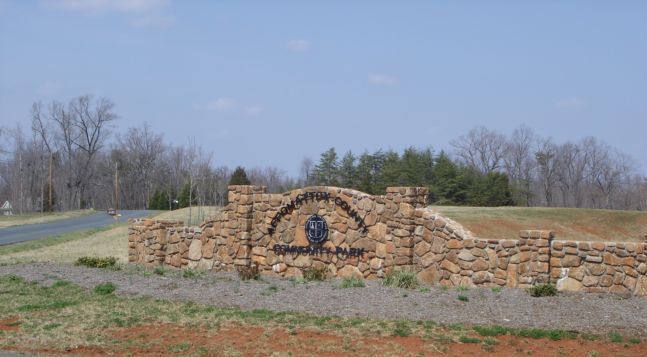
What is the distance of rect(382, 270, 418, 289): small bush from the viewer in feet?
45.9

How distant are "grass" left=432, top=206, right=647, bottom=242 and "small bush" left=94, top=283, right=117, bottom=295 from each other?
19.1m

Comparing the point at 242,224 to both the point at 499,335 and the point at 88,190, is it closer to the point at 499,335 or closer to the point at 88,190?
the point at 499,335

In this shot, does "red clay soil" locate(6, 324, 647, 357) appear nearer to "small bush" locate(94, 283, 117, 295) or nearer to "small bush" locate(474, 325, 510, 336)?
"small bush" locate(474, 325, 510, 336)

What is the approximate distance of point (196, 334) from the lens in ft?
34.1

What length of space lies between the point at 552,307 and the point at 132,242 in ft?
40.0

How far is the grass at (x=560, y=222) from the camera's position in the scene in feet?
104

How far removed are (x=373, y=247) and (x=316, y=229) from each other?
1.49 meters

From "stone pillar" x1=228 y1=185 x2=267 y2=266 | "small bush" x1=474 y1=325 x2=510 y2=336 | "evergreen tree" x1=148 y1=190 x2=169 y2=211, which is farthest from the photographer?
"evergreen tree" x1=148 y1=190 x2=169 y2=211

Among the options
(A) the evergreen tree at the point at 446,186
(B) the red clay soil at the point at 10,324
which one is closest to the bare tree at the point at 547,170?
(A) the evergreen tree at the point at 446,186

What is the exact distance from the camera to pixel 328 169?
4981 centimetres

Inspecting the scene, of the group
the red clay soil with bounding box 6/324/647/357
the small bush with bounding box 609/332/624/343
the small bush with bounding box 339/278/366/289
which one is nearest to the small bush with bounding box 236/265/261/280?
the small bush with bounding box 339/278/366/289

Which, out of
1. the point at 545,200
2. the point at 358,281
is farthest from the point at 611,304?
the point at 545,200

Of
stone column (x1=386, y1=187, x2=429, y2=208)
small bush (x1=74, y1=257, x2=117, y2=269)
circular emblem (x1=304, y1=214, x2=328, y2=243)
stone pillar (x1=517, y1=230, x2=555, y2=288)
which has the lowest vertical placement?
small bush (x1=74, y1=257, x2=117, y2=269)

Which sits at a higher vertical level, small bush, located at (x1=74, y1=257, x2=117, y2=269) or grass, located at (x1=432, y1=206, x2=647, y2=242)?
grass, located at (x1=432, y1=206, x2=647, y2=242)
